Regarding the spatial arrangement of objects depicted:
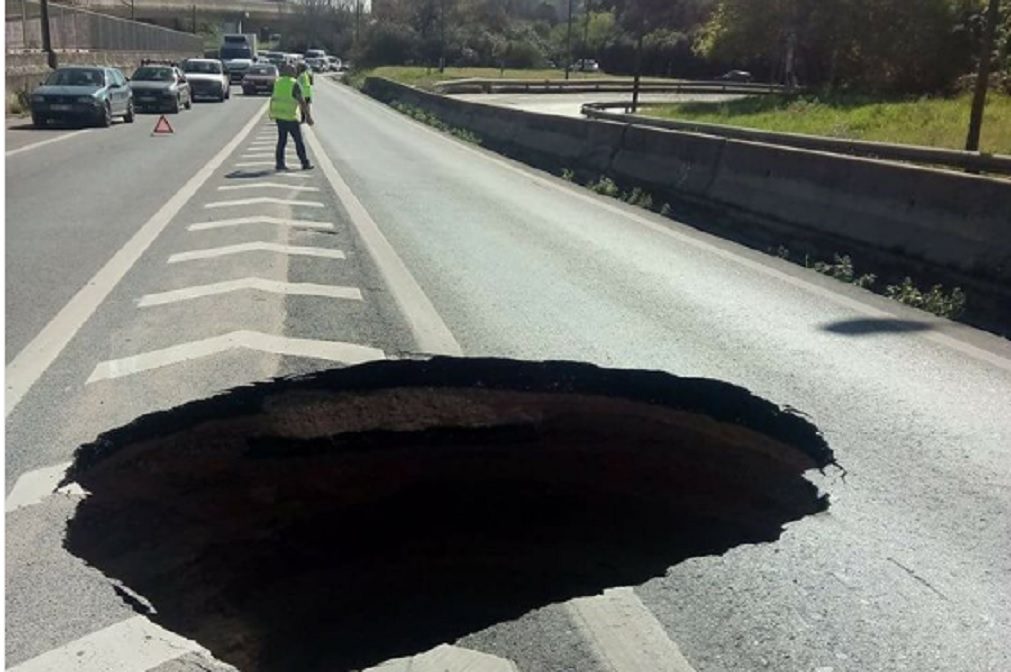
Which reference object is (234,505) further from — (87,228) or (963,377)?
(87,228)

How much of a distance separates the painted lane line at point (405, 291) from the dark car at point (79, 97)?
52.6ft

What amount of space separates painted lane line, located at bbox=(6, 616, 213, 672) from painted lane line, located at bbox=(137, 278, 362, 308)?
4.83 metres

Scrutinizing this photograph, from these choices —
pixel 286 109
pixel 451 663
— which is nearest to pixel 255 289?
pixel 451 663

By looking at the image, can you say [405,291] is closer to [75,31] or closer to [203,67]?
[75,31]

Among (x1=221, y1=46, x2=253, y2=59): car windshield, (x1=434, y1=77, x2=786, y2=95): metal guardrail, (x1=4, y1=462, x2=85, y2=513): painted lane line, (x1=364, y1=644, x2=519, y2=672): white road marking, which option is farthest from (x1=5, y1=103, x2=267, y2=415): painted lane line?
(x1=221, y1=46, x2=253, y2=59): car windshield

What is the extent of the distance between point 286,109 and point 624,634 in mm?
15363

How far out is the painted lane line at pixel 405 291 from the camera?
682cm

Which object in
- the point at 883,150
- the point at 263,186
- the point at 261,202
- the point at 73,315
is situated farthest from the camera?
the point at 263,186

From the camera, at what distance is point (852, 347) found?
722 centimetres

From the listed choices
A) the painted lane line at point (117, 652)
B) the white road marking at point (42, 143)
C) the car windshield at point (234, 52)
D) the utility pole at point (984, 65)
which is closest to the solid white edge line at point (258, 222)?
the utility pole at point (984, 65)

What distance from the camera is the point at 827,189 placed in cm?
1098

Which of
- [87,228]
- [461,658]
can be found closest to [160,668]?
[461,658]

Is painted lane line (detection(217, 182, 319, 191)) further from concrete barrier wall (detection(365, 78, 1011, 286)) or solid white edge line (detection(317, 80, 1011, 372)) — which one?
concrete barrier wall (detection(365, 78, 1011, 286))

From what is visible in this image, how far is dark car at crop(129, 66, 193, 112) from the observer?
3516 centimetres
